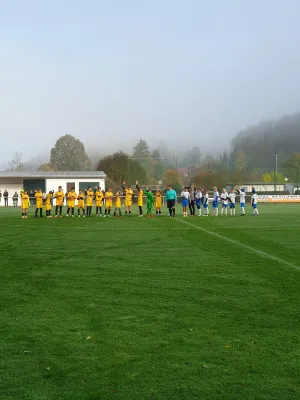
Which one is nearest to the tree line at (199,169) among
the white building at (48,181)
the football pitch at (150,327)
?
the white building at (48,181)

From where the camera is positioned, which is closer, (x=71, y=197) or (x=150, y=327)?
(x=150, y=327)

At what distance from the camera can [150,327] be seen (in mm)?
6355

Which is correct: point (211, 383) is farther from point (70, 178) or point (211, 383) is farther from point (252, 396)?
point (70, 178)

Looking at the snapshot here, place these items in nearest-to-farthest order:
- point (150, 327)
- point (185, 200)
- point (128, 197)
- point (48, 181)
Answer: point (150, 327)
point (185, 200)
point (128, 197)
point (48, 181)

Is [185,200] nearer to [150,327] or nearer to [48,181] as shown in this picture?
[150,327]

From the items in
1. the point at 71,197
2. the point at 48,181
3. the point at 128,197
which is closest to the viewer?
the point at 71,197

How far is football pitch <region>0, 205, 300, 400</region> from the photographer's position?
180 inches

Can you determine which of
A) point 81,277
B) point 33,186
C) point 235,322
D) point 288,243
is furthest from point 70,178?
point 235,322

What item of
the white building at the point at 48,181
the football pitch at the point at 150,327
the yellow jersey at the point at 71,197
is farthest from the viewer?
the white building at the point at 48,181

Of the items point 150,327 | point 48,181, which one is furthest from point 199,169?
point 150,327

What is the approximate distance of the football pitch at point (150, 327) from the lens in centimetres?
458

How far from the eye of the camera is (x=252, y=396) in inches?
171

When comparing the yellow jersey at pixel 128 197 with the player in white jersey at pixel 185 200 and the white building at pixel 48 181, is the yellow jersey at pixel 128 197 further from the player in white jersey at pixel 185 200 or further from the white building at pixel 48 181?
the white building at pixel 48 181

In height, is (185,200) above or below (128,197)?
below
